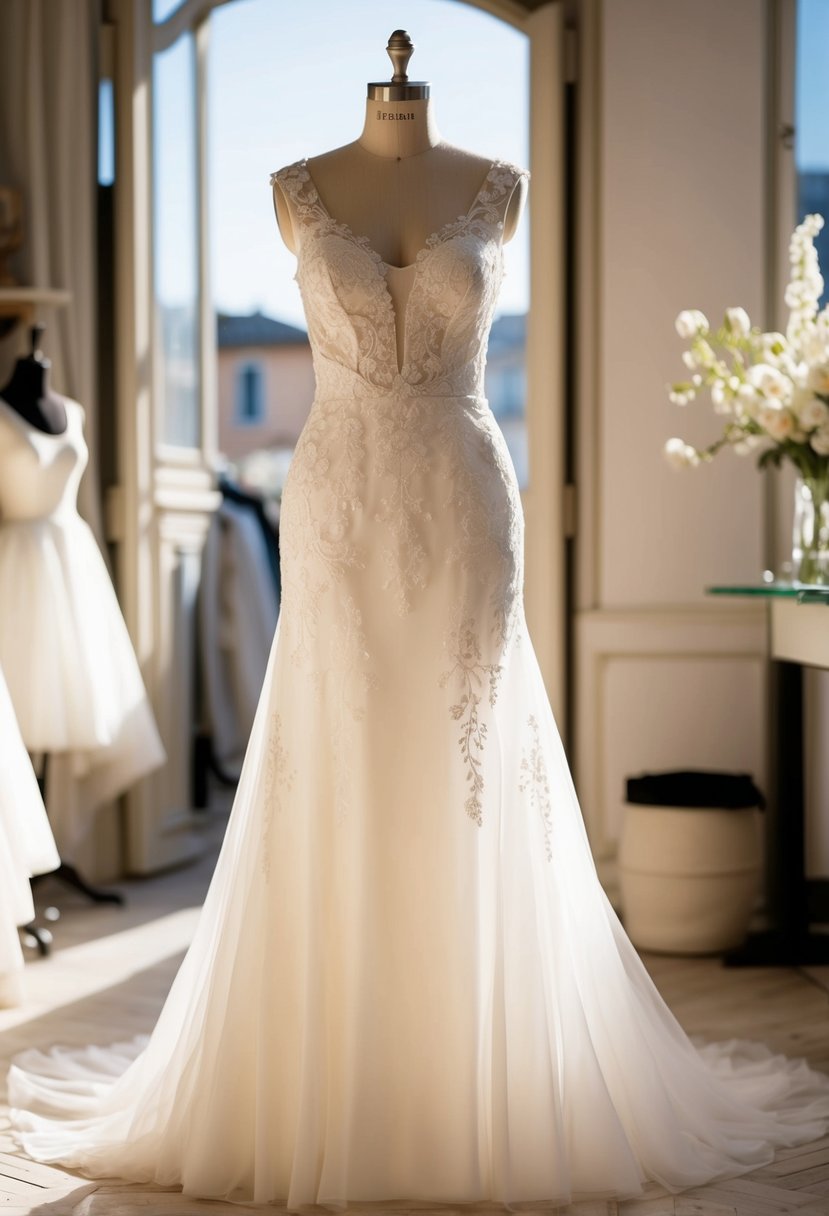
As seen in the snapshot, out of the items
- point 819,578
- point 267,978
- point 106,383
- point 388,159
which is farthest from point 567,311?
point 267,978

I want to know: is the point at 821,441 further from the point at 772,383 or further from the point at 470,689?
the point at 470,689

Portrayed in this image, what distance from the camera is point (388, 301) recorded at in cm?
231

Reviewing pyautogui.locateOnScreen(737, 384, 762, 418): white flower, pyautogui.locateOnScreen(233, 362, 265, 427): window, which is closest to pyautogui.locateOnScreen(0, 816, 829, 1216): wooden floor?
pyautogui.locateOnScreen(737, 384, 762, 418): white flower

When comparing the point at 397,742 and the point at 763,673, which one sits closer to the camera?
the point at 397,742

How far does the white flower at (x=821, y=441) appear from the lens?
3.38m

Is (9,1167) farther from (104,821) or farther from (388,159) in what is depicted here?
(104,821)

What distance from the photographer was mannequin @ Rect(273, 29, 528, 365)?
237 centimetres

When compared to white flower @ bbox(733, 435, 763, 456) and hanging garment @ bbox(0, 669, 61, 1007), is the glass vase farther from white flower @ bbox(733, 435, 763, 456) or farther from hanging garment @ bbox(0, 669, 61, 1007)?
hanging garment @ bbox(0, 669, 61, 1007)

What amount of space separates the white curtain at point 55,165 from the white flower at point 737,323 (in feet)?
6.55

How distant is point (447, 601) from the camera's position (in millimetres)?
2314

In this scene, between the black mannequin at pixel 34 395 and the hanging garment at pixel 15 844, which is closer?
the hanging garment at pixel 15 844

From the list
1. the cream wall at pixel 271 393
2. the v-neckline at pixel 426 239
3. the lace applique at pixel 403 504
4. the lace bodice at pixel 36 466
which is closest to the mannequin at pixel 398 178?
the v-neckline at pixel 426 239

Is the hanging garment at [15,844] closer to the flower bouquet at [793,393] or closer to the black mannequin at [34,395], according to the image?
the black mannequin at [34,395]

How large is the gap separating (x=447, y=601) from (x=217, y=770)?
147 inches
